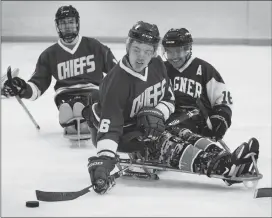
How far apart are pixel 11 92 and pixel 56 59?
1.07 ft

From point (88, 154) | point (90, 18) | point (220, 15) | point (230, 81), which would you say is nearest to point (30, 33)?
point (90, 18)

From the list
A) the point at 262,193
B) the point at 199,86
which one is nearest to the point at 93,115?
the point at 199,86

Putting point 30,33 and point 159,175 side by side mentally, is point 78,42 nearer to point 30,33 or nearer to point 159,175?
point 159,175

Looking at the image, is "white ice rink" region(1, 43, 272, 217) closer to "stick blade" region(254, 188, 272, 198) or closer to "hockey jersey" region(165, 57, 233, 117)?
"stick blade" region(254, 188, 272, 198)

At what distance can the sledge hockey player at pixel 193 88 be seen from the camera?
138 inches

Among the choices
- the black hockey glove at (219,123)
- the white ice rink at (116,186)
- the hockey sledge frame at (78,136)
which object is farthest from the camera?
the hockey sledge frame at (78,136)

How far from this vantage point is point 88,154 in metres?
3.90

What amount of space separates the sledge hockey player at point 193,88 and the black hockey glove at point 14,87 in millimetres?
889

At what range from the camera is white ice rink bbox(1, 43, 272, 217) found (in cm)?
283

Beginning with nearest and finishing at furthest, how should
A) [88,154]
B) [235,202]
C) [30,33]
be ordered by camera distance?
[235,202]
[88,154]
[30,33]

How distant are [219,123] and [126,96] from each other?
0.59 m

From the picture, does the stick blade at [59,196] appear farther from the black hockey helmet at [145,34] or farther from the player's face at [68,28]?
the player's face at [68,28]

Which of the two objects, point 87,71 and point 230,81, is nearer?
point 87,71

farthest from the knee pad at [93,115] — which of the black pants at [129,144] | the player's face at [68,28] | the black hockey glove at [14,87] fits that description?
the player's face at [68,28]
